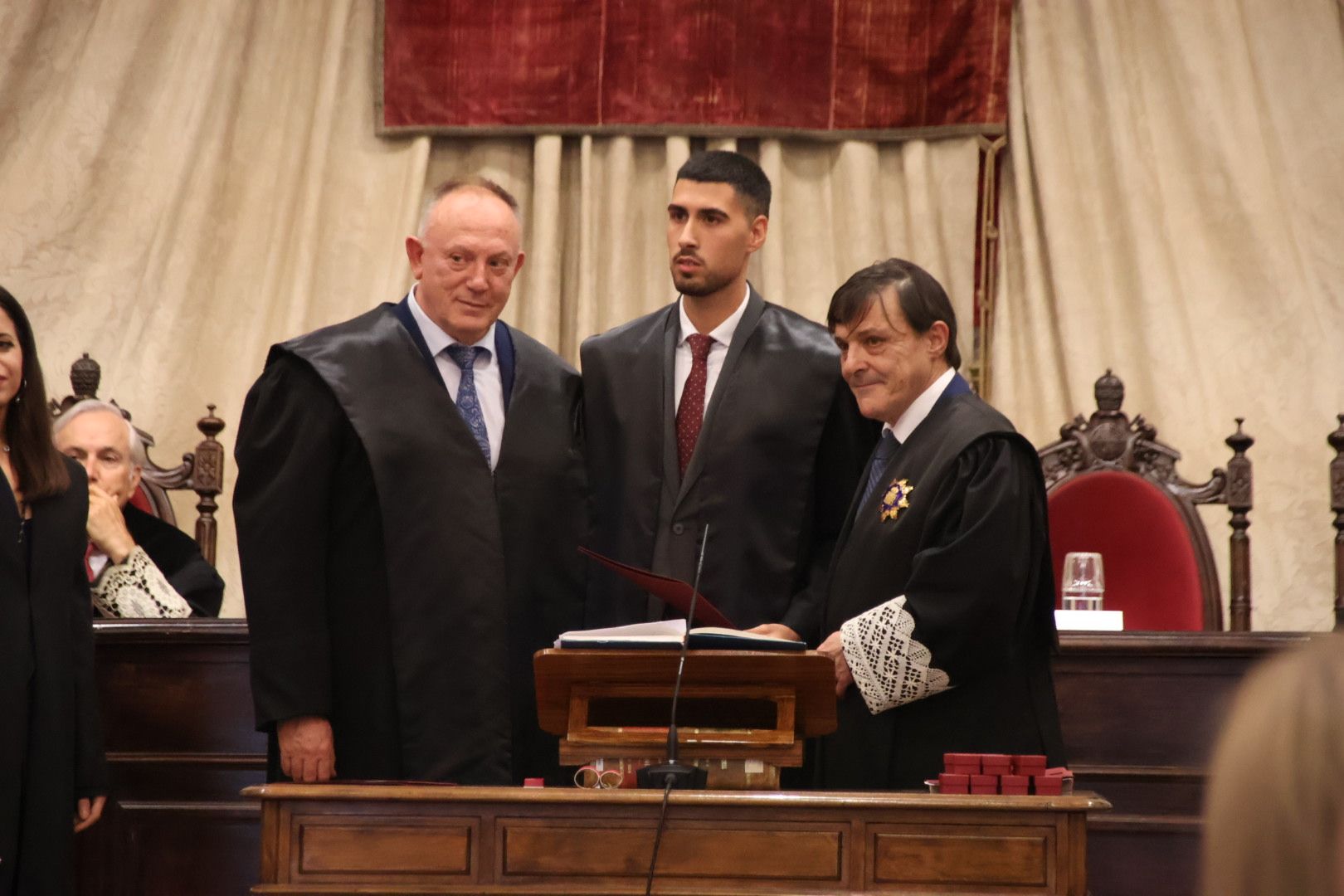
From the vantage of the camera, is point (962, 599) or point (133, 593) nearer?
point (962, 599)

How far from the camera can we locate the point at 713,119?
20.2 feet

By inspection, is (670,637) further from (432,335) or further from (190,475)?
(190,475)

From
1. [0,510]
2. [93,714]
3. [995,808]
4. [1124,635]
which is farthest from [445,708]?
[1124,635]

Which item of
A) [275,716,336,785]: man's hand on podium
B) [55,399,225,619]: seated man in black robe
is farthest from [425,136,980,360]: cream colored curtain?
[275,716,336,785]: man's hand on podium

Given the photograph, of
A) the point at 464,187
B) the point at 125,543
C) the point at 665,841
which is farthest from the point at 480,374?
the point at 665,841

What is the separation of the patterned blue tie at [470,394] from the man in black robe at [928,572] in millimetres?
711

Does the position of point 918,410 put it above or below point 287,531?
above

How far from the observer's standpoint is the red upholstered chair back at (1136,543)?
14.7 ft

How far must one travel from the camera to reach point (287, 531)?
296 cm

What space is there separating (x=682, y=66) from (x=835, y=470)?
3184 millimetres

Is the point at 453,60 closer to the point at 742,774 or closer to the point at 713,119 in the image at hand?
the point at 713,119

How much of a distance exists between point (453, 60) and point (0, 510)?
3.54 metres

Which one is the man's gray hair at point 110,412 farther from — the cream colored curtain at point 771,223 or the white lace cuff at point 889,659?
the white lace cuff at point 889,659

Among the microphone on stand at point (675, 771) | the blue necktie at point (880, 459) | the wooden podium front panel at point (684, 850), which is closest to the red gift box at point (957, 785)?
the wooden podium front panel at point (684, 850)
